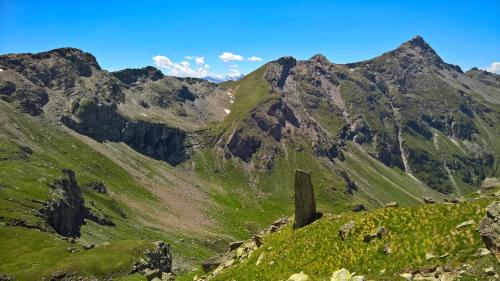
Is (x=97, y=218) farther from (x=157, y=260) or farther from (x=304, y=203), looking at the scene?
(x=304, y=203)

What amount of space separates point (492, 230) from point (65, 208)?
15751 cm

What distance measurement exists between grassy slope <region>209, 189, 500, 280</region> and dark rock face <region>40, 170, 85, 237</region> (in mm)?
129042

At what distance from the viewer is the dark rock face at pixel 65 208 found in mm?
147250

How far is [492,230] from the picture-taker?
69.8ft

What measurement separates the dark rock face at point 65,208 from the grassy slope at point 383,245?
129m

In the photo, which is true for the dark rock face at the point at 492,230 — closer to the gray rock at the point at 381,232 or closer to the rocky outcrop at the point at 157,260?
the gray rock at the point at 381,232

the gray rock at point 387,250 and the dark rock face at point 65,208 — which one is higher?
the gray rock at point 387,250

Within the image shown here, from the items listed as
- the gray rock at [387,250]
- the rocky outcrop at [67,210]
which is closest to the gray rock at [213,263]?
the gray rock at [387,250]

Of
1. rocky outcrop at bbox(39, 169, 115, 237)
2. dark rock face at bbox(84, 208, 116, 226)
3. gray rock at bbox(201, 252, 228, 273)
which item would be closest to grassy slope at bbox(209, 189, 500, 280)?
gray rock at bbox(201, 252, 228, 273)

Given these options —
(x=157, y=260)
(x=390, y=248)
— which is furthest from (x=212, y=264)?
(x=157, y=260)

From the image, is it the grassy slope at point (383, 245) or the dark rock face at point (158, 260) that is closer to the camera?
the grassy slope at point (383, 245)

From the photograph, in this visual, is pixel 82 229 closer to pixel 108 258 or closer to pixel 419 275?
pixel 108 258

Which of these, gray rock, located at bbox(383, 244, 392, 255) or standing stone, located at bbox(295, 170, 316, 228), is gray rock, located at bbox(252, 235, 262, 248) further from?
gray rock, located at bbox(383, 244, 392, 255)

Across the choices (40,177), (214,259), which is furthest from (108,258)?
(40,177)
